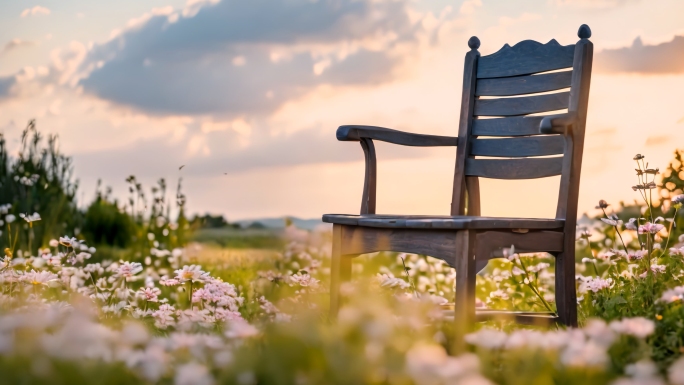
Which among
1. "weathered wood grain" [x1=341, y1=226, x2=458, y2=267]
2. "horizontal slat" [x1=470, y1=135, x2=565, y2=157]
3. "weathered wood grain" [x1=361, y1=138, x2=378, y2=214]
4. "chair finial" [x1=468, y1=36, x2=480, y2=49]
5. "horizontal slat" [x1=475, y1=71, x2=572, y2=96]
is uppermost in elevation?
"chair finial" [x1=468, y1=36, x2=480, y2=49]

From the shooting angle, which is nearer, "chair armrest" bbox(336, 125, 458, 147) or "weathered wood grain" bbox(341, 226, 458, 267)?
"weathered wood grain" bbox(341, 226, 458, 267)

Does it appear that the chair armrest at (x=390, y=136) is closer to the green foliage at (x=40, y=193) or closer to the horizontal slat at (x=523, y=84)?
the horizontal slat at (x=523, y=84)

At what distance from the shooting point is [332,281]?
2895 mm

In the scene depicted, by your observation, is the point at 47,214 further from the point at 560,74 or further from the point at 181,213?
the point at 560,74

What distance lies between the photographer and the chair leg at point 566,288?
2.74m

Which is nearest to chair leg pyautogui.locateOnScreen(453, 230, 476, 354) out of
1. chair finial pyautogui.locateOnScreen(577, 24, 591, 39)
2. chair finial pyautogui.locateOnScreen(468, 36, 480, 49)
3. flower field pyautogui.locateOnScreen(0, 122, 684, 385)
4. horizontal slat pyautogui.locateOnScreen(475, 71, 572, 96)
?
flower field pyautogui.locateOnScreen(0, 122, 684, 385)

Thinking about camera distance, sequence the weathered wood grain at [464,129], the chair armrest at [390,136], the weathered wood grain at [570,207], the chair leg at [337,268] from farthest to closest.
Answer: the weathered wood grain at [464,129] < the chair armrest at [390,136] < the chair leg at [337,268] < the weathered wood grain at [570,207]

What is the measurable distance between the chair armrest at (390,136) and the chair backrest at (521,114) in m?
0.13

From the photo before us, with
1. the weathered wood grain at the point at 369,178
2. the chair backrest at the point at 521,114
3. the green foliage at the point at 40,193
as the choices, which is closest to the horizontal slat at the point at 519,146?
the chair backrest at the point at 521,114

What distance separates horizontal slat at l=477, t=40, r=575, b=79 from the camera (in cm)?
300

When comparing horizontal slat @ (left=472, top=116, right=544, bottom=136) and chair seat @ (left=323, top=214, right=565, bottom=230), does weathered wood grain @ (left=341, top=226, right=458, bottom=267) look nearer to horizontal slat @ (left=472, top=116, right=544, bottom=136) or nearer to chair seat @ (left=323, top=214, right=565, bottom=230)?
chair seat @ (left=323, top=214, right=565, bottom=230)

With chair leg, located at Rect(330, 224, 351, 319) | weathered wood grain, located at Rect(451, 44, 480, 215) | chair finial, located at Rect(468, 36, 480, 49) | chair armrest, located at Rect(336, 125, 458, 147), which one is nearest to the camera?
chair leg, located at Rect(330, 224, 351, 319)

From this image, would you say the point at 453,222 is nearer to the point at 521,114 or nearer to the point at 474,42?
the point at 521,114

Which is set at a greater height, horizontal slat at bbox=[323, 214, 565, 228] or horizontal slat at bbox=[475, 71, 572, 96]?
horizontal slat at bbox=[475, 71, 572, 96]
